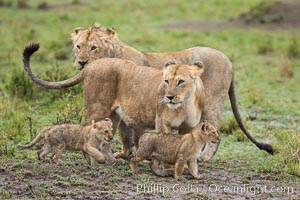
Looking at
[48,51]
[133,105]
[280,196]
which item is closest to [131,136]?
[133,105]

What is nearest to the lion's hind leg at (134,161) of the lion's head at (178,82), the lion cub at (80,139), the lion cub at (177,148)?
the lion cub at (177,148)

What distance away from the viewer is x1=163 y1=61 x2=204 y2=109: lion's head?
717 cm

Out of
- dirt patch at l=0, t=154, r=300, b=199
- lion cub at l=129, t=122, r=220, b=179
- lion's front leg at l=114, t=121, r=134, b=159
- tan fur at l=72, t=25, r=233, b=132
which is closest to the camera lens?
dirt patch at l=0, t=154, r=300, b=199

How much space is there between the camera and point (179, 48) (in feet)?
53.2

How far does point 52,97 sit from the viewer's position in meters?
11.1

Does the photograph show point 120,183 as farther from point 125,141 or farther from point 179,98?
point 125,141

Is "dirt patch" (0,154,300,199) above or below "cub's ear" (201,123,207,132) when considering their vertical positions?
below

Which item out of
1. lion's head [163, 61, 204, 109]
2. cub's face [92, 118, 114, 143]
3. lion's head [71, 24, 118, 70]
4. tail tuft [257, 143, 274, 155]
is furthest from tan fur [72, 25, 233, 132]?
cub's face [92, 118, 114, 143]

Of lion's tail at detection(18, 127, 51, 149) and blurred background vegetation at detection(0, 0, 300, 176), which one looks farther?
blurred background vegetation at detection(0, 0, 300, 176)

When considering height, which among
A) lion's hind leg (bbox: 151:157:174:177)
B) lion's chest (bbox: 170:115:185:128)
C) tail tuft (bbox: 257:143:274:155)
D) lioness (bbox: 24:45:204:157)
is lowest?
lion's hind leg (bbox: 151:157:174:177)

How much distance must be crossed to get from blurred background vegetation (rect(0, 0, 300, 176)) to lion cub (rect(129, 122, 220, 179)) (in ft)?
2.81

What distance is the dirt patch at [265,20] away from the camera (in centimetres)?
1997

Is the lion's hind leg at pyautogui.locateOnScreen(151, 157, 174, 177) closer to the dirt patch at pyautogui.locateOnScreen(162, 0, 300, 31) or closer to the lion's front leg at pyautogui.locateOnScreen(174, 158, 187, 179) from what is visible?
the lion's front leg at pyautogui.locateOnScreen(174, 158, 187, 179)

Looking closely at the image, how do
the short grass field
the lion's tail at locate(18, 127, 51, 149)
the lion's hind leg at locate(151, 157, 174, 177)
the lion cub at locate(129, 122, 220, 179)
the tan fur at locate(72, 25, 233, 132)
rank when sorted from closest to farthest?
the short grass field < the lion cub at locate(129, 122, 220, 179) < the lion's hind leg at locate(151, 157, 174, 177) < the lion's tail at locate(18, 127, 51, 149) < the tan fur at locate(72, 25, 233, 132)
